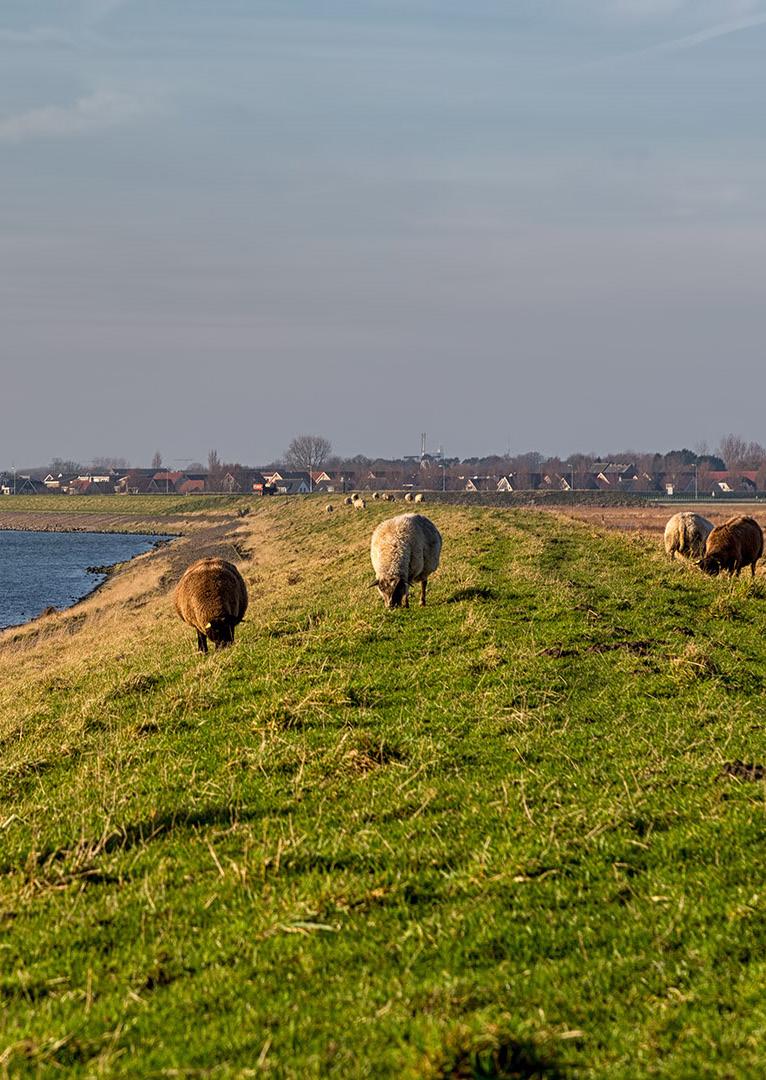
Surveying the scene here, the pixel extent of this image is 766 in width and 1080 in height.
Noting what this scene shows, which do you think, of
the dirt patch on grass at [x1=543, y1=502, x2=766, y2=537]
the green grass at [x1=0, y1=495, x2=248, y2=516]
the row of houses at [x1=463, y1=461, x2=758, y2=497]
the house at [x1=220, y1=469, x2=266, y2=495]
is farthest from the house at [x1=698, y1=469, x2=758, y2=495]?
the green grass at [x1=0, y1=495, x2=248, y2=516]

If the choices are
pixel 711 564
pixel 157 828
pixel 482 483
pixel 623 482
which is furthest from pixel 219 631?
pixel 623 482

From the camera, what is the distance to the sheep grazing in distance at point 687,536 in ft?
105

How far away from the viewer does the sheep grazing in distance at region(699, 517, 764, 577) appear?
93.8 ft

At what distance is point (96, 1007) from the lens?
20.3 ft

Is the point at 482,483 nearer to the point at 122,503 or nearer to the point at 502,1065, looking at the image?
the point at 122,503

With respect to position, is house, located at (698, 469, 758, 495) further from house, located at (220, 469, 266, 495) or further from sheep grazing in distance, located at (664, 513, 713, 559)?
sheep grazing in distance, located at (664, 513, 713, 559)

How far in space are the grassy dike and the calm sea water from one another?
34.2m

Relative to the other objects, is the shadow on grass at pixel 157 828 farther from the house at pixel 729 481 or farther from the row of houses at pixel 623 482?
the house at pixel 729 481

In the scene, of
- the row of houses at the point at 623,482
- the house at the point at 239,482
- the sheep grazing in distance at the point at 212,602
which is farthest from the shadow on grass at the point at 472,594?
the house at the point at 239,482

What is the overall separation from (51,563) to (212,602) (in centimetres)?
6337

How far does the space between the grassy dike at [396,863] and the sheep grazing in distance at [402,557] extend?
415 cm

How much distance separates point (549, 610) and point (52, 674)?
37.1 feet

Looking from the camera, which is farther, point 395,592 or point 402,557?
point 402,557

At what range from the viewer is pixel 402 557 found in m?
22.9
